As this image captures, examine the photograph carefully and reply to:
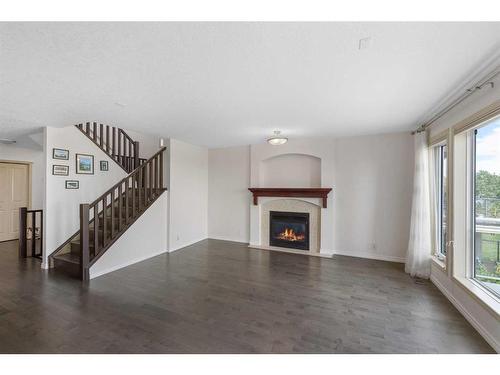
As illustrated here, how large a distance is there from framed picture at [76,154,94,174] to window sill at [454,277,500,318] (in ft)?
20.5

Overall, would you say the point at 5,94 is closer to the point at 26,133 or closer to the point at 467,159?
the point at 26,133

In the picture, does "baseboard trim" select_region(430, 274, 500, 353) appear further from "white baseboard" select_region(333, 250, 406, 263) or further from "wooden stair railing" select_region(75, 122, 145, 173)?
"wooden stair railing" select_region(75, 122, 145, 173)

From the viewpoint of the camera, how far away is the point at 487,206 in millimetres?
2537

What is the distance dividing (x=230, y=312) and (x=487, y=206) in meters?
3.24

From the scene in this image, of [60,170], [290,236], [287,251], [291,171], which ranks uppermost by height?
[291,171]

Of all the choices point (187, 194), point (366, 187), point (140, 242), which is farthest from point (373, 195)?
point (140, 242)

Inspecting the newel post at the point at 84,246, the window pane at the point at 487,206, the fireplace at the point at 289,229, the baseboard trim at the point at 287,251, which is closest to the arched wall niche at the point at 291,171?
the fireplace at the point at 289,229

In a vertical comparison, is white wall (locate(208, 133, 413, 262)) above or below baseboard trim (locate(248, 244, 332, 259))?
above

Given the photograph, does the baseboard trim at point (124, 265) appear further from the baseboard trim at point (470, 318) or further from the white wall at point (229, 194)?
the baseboard trim at point (470, 318)

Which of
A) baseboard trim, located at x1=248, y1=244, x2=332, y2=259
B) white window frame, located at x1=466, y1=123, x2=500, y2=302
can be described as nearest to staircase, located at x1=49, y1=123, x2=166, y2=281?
baseboard trim, located at x1=248, y1=244, x2=332, y2=259

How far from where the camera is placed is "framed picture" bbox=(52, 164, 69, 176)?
3886 mm

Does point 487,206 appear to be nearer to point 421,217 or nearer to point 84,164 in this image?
point 421,217

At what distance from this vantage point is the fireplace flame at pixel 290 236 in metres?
5.24

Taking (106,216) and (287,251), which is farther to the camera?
(287,251)
